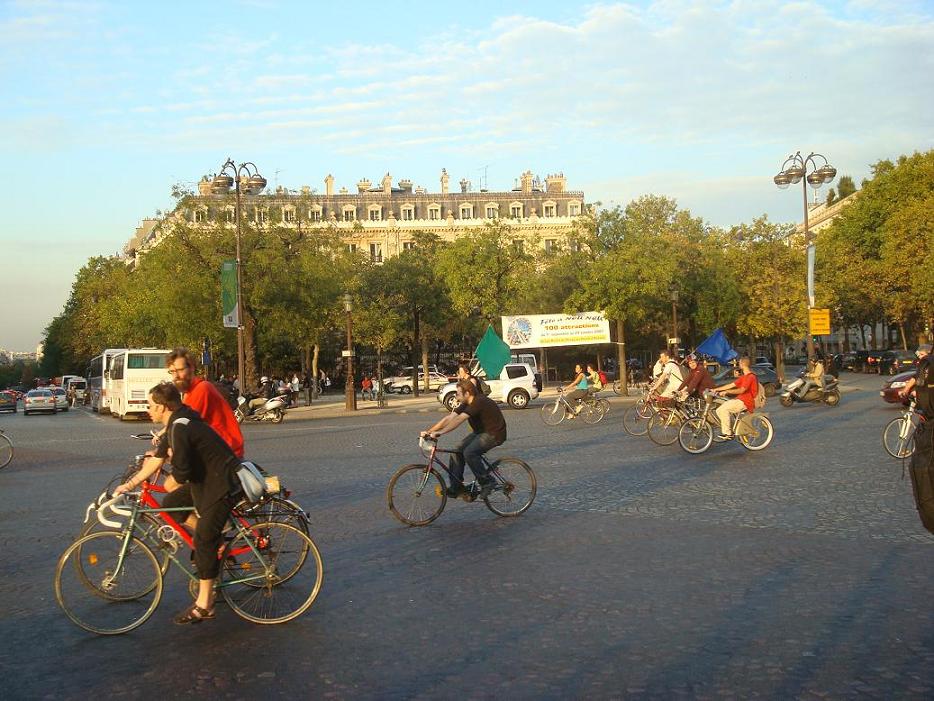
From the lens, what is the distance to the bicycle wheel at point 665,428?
19781mm

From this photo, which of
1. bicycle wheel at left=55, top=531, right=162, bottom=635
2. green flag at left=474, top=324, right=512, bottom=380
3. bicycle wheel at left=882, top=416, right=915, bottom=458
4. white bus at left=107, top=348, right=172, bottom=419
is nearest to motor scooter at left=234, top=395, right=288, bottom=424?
white bus at left=107, top=348, right=172, bottom=419

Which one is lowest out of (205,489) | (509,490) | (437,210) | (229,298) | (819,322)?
(509,490)

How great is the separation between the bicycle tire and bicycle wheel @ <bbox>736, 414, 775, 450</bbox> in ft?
29.9

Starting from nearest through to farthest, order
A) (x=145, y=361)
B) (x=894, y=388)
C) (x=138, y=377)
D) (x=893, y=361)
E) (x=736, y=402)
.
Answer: (x=736, y=402) → (x=894, y=388) → (x=138, y=377) → (x=145, y=361) → (x=893, y=361)

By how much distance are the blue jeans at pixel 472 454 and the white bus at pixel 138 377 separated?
105ft

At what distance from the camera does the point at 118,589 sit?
23.4ft

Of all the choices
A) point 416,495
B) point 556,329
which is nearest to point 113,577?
point 416,495

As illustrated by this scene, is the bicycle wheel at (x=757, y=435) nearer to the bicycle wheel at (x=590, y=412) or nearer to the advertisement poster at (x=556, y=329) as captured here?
the bicycle wheel at (x=590, y=412)

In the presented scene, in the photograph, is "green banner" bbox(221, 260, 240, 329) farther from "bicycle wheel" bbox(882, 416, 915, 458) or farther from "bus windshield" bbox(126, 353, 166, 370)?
"bicycle wheel" bbox(882, 416, 915, 458)

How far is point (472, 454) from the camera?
11359mm

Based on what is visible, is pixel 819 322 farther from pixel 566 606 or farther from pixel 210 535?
pixel 210 535

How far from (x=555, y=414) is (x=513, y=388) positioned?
11177 mm

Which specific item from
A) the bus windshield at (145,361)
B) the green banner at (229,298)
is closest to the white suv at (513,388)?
the green banner at (229,298)

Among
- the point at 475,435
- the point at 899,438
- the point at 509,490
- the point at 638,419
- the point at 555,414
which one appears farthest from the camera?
the point at 555,414
